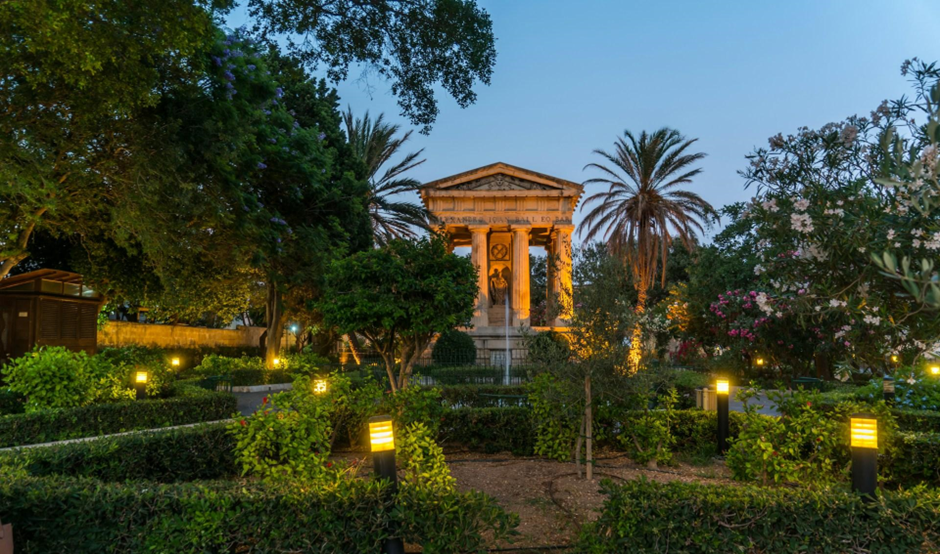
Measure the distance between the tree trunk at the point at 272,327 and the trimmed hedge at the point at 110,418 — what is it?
35.5 ft

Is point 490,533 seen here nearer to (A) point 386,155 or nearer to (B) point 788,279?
(B) point 788,279

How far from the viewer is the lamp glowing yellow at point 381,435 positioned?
475 centimetres

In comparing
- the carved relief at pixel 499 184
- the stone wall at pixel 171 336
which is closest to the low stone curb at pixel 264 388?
the stone wall at pixel 171 336

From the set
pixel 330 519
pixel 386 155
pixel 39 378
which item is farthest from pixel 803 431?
pixel 386 155

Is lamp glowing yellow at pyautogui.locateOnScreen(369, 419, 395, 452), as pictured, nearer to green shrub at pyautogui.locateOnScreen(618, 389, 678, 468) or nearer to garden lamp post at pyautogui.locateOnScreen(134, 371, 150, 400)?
green shrub at pyautogui.locateOnScreen(618, 389, 678, 468)

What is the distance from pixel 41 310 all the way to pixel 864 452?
17941 mm

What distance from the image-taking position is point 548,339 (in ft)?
27.5

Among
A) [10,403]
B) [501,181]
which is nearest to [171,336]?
[501,181]

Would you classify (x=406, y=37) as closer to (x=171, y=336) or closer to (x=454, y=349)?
(x=454, y=349)

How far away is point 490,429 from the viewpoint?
973 cm

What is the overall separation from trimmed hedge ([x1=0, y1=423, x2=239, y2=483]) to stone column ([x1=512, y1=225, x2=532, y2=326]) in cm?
2297

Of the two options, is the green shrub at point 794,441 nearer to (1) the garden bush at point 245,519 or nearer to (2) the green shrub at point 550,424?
(2) the green shrub at point 550,424

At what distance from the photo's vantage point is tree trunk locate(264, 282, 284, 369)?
23.1m

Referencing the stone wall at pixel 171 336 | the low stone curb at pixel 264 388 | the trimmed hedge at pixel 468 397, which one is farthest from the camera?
the stone wall at pixel 171 336
